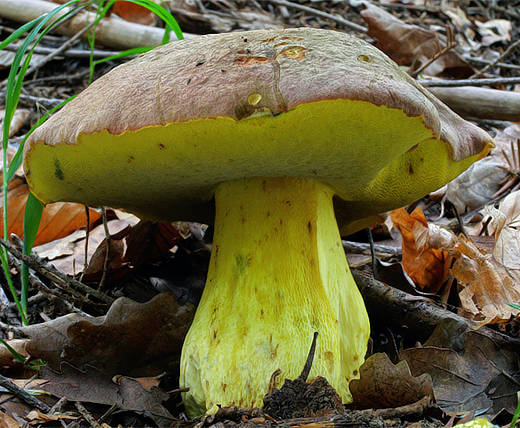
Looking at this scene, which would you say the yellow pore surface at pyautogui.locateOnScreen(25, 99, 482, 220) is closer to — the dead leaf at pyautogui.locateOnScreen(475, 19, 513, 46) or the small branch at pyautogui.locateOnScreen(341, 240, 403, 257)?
the small branch at pyautogui.locateOnScreen(341, 240, 403, 257)

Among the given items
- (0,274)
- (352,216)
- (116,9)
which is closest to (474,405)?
(352,216)

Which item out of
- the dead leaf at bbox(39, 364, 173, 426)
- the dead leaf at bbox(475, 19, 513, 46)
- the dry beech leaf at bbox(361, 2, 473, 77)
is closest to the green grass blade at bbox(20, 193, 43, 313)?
the dead leaf at bbox(39, 364, 173, 426)

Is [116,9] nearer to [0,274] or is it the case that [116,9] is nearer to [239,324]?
[0,274]

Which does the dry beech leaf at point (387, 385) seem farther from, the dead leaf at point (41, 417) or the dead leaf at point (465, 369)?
the dead leaf at point (41, 417)

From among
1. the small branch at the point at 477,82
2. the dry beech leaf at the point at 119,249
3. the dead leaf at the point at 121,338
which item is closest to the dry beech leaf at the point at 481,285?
the dead leaf at the point at 121,338

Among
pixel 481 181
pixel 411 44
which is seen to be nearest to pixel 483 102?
pixel 481 181

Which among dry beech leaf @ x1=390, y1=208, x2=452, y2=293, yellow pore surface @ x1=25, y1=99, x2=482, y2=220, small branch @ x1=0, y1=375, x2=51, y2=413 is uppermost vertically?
yellow pore surface @ x1=25, y1=99, x2=482, y2=220

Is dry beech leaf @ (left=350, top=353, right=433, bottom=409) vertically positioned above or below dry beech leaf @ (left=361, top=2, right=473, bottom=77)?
below
